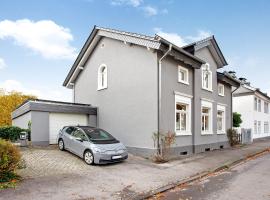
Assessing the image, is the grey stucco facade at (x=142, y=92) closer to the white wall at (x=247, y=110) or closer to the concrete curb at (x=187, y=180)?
the concrete curb at (x=187, y=180)

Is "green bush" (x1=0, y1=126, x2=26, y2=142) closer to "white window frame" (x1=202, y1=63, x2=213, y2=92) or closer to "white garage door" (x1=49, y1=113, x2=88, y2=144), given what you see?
"white garage door" (x1=49, y1=113, x2=88, y2=144)

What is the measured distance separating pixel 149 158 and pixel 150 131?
1.38 m

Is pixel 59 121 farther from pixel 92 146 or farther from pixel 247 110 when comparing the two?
pixel 247 110

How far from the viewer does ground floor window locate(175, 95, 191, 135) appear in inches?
606

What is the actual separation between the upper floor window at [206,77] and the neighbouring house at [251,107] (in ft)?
39.0

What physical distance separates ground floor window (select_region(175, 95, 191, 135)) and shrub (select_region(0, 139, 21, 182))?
9.15 m

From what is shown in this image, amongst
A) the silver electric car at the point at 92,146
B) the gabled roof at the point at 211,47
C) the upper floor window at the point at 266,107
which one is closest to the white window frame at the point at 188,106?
the gabled roof at the point at 211,47

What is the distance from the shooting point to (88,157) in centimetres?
1133

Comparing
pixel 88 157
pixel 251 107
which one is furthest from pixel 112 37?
pixel 251 107

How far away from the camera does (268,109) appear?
37.9 metres

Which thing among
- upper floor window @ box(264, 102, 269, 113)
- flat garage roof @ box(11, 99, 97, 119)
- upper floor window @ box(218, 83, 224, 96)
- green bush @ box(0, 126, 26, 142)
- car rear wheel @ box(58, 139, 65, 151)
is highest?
upper floor window @ box(218, 83, 224, 96)

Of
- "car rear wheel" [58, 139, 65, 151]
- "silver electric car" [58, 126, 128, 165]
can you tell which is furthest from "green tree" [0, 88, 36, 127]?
"silver electric car" [58, 126, 128, 165]

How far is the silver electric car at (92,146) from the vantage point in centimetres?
1111

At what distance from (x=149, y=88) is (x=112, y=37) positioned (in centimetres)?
439
